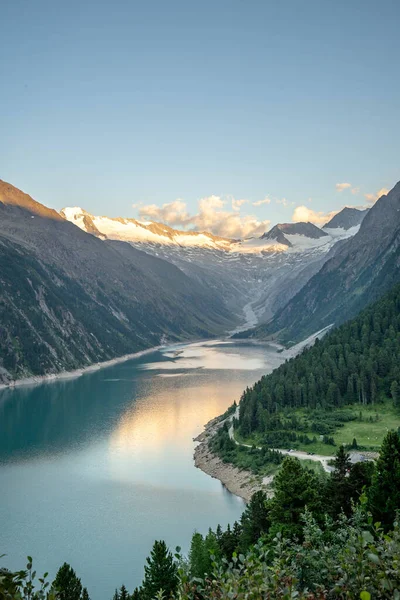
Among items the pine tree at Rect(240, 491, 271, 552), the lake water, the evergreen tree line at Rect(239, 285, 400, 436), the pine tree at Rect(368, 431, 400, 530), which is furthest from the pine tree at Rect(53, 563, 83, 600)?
the evergreen tree line at Rect(239, 285, 400, 436)

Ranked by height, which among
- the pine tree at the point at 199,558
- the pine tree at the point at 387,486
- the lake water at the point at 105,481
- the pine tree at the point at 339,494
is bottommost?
the lake water at the point at 105,481

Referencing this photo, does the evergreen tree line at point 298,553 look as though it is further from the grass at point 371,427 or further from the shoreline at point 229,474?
the grass at point 371,427

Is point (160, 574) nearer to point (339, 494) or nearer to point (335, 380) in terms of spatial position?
point (339, 494)

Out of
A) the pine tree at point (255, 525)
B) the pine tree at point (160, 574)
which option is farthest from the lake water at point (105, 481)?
the pine tree at point (255, 525)

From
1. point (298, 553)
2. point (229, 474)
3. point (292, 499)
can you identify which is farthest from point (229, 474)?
point (298, 553)

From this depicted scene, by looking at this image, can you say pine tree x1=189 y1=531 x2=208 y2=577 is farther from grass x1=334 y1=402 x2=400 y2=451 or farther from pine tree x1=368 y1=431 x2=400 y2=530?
grass x1=334 y1=402 x2=400 y2=451

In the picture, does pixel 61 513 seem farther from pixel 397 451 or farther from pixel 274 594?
pixel 274 594

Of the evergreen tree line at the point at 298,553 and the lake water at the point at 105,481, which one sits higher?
the evergreen tree line at the point at 298,553

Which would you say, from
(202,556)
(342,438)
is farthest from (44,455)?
(202,556)
